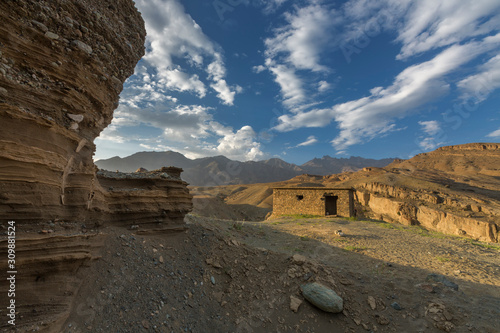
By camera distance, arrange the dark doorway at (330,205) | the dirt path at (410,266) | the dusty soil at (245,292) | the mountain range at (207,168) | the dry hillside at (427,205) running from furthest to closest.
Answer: the mountain range at (207,168)
the dry hillside at (427,205)
the dark doorway at (330,205)
the dirt path at (410,266)
the dusty soil at (245,292)

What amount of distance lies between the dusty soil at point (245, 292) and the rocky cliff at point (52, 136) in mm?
551

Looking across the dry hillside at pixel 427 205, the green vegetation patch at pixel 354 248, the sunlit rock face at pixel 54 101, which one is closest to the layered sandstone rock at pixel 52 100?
the sunlit rock face at pixel 54 101

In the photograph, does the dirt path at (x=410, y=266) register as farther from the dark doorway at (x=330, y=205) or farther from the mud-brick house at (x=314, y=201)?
the dark doorway at (x=330, y=205)

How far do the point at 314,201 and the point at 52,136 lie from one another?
22.6m

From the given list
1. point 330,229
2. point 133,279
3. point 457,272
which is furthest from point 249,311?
point 330,229

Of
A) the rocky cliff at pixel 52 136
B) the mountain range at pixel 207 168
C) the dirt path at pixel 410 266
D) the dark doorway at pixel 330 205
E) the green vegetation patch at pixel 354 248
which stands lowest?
the dirt path at pixel 410 266

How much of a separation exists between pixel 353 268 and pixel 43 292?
8773mm

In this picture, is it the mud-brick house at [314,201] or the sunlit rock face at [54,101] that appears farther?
the mud-brick house at [314,201]

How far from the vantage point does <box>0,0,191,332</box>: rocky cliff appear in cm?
327

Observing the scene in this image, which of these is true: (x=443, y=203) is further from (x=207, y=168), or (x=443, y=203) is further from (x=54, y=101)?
(x=207, y=168)

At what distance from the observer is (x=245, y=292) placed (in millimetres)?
5793

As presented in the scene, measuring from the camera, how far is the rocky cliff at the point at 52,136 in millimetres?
3266

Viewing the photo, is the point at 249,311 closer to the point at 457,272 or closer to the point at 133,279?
the point at 133,279

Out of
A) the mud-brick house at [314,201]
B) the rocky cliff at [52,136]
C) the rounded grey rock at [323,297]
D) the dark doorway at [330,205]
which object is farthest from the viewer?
the dark doorway at [330,205]
